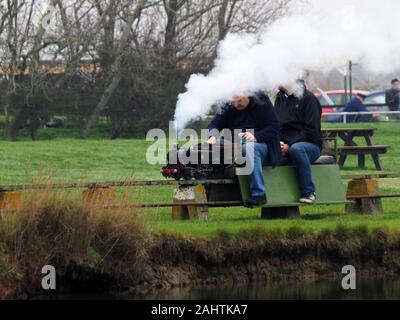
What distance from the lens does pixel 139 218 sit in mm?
13844

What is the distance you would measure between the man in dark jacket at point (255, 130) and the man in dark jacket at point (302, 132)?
0.28 meters

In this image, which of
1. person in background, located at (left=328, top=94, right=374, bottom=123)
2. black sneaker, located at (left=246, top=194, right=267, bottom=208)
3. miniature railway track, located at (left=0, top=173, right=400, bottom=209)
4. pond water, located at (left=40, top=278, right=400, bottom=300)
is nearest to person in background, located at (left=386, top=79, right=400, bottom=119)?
person in background, located at (left=328, top=94, right=374, bottom=123)

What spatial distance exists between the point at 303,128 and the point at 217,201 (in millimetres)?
1411

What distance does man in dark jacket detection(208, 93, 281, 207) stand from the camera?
15.5 m

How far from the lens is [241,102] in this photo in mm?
15711

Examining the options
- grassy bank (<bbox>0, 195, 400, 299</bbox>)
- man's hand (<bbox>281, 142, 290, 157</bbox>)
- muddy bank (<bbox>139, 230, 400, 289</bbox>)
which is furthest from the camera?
man's hand (<bbox>281, 142, 290, 157</bbox>)

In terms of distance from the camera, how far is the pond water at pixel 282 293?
1359 centimetres

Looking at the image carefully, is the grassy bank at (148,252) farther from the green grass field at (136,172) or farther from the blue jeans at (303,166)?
the blue jeans at (303,166)

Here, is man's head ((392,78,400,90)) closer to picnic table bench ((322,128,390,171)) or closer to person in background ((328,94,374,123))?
person in background ((328,94,374,123))

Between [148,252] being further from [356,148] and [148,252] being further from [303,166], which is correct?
[356,148]

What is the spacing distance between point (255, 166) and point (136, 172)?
7.94m

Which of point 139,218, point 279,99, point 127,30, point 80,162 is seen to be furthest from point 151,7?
point 139,218

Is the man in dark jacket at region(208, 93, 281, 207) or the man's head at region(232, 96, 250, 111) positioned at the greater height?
the man's head at region(232, 96, 250, 111)

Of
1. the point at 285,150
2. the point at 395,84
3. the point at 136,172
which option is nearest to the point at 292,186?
the point at 285,150
